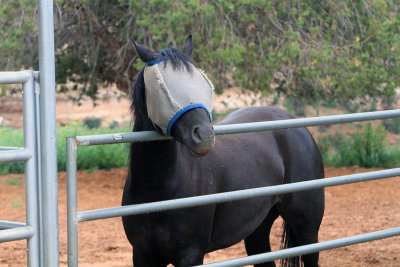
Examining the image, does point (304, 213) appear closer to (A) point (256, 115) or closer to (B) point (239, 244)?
(A) point (256, 115)

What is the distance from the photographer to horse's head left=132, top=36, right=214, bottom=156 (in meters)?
2.28

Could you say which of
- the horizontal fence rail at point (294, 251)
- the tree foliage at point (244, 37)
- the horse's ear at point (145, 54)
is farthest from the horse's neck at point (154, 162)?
the tree foliage at point (244, 37)

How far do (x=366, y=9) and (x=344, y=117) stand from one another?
710 centimetres

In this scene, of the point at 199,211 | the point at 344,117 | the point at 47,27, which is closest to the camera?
the point at 47,27

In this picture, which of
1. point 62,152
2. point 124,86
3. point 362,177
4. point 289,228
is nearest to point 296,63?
point 124,86

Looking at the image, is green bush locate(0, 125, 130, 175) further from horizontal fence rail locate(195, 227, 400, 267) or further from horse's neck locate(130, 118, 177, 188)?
horizontal fence rail locate(195, 227, 400, 267)

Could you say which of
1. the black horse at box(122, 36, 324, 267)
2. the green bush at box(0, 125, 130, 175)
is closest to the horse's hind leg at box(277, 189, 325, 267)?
the black horse at box(122, 36, 324, 267)

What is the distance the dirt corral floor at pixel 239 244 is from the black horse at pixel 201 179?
1.35 metres

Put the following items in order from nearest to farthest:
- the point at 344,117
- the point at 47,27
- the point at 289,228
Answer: the point at 47,27 < the point at 344,117 < the point at 289,228

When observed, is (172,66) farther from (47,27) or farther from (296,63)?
(296,63)

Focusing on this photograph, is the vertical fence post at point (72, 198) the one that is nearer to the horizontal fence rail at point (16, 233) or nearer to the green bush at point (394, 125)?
the horizontal fence rail at point (16, 233)

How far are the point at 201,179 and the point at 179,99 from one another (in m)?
0.73

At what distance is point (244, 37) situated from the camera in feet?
29.7

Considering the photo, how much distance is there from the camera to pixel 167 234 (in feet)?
9.18
